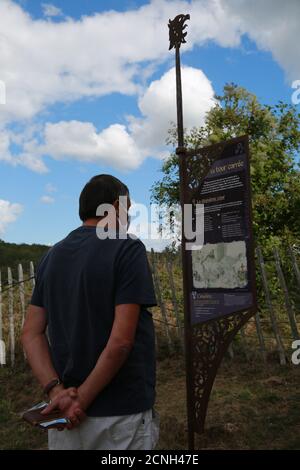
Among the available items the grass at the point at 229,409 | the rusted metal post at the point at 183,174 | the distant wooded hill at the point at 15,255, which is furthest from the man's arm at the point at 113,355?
the distant wooded hill at the point at 15,255

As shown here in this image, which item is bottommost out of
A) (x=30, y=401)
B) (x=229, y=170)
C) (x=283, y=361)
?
(x=30, y=401)

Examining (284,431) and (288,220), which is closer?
(284,431)

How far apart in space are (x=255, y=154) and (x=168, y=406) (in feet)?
21.4

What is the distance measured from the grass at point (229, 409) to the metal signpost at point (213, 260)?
777mm

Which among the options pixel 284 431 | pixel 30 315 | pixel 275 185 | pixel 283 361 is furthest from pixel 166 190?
pixel 30 315

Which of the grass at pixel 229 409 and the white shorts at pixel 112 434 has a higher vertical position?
the white shorts at pixel 112 434

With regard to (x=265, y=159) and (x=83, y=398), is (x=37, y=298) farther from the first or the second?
(x=265, y=159)

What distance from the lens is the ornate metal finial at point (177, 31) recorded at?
408cm

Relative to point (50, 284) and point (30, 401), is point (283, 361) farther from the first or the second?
point (50, 284)

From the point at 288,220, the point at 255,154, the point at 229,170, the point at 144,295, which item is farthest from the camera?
the point at 288,220

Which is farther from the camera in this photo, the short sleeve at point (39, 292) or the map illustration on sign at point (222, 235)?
the map illustration on sign at point (222, 235)

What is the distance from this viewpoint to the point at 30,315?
1885 mm

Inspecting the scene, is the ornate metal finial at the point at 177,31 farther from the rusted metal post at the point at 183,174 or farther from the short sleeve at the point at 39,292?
the short sleeve at the point at 39,292
